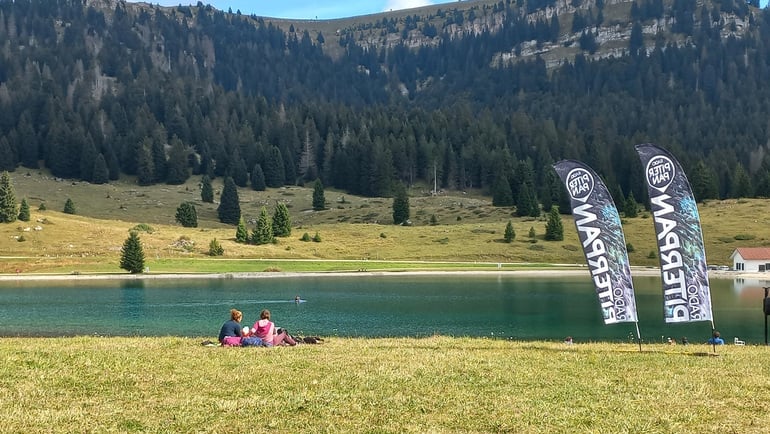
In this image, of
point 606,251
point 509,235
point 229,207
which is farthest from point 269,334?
point 229,207

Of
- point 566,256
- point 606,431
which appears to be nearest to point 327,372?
point 606,431

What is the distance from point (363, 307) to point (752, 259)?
7320cm

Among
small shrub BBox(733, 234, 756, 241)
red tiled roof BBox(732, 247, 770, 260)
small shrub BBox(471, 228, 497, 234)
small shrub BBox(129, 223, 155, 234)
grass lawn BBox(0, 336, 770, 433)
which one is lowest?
red tiled roof BBox(732, 247, 770, 260)

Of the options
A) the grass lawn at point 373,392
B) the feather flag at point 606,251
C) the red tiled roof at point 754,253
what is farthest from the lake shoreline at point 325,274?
the grass lawn at point 373,392

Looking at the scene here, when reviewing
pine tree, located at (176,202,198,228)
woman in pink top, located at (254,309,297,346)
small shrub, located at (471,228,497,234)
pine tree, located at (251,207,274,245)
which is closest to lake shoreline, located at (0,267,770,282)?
pine tree, located at (251,207,274,245)

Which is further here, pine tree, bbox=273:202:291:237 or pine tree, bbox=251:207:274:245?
pine tree, bbox=273:202:291:237

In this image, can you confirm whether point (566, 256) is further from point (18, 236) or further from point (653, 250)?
point (18, 236)

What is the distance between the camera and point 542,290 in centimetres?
7656

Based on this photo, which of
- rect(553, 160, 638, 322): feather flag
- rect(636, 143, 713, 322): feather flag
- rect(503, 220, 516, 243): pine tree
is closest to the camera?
rect(636, 143, 713, 322): feather flag

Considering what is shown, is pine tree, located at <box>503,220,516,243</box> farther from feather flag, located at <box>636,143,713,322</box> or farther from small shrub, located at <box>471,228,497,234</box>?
feather flag, located at <box>636,143,713,322</box>

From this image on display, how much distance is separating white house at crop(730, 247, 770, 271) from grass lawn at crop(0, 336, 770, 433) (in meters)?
94.3

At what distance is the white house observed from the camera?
332 ft

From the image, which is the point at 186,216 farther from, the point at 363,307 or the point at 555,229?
the point at 363,307

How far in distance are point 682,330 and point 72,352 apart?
40049 mm
